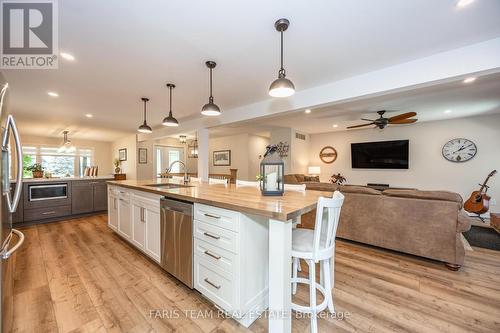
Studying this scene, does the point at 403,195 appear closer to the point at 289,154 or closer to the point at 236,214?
the point at 236,214

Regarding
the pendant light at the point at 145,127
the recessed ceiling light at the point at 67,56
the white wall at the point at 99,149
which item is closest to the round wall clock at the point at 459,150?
the pendant light at the point at 145,127

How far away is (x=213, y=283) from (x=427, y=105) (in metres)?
5.00

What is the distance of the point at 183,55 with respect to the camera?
2.20 metres

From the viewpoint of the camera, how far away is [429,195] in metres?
2.49

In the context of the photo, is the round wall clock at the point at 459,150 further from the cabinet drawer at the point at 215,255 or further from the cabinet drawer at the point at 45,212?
the cabinet drawer at the point at 45,212

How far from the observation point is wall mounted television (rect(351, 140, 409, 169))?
5.69 metres

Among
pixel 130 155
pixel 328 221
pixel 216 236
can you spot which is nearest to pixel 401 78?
pixel 328 221

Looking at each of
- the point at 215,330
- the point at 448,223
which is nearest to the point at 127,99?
the point at 215,330

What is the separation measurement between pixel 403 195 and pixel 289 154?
150 inches

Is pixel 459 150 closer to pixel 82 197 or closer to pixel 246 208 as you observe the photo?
pixel 246 208

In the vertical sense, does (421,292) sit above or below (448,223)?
below

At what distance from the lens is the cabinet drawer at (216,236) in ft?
4.96

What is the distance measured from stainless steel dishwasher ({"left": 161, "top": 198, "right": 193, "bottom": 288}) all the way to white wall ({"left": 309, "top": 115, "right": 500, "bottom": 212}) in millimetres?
6144

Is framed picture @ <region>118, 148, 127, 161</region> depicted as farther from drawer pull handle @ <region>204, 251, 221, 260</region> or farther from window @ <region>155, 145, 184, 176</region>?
drawer pull handle @ <region>204, 251, 221, 260</region>
